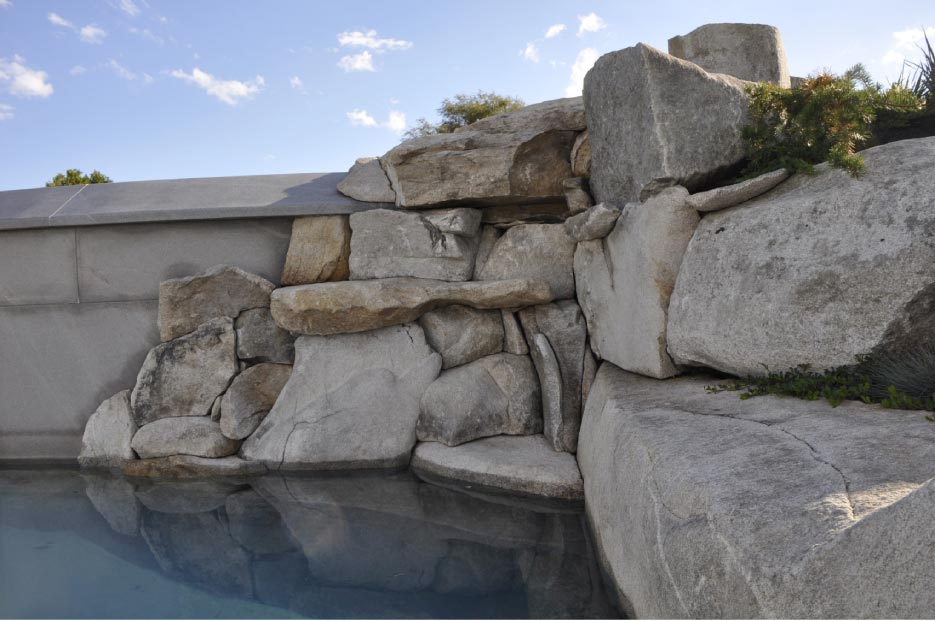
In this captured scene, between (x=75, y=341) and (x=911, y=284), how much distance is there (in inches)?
253

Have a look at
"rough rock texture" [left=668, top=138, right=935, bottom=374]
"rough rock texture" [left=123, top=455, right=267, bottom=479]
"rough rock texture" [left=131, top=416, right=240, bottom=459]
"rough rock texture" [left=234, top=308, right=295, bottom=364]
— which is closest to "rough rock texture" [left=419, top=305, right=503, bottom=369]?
"rough rock texture" [left=234, top=308, right=295, bottom=364]

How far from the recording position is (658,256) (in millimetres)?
3941

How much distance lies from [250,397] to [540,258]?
2.74 m

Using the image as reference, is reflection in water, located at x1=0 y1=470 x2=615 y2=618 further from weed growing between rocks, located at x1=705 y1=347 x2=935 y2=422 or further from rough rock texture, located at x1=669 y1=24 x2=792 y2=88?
rough rock texture, located at x1=669 y1=24 x2=792 y2=88

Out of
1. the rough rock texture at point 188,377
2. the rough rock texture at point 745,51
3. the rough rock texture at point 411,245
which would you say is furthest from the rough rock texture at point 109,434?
the rough rock texture at point 745,51

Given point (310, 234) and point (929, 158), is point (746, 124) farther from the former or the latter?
point (310, 234)

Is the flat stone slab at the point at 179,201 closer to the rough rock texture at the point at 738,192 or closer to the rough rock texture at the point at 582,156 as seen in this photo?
the rough rock texture at the point at 582,156

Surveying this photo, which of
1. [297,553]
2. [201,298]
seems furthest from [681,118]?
[201,298]

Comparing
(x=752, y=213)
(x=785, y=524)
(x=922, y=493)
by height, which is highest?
(x=752, y=213)

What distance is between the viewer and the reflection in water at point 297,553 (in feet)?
9.86

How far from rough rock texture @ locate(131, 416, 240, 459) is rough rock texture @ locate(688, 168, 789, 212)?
412cm

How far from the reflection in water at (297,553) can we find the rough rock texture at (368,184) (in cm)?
244

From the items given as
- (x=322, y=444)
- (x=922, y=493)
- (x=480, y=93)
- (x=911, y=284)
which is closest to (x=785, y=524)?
(x=922, y=493)

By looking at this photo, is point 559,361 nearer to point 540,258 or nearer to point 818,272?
point 540,258
